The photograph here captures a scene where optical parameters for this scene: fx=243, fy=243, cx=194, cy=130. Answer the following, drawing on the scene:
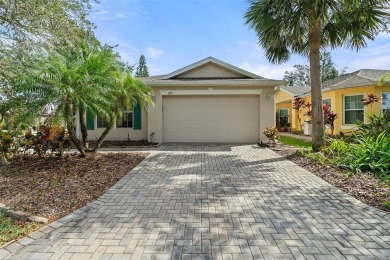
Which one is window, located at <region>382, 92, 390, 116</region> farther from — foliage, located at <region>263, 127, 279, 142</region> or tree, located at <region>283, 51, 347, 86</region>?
tree, located at <region>283, 51, 347, 86</region>

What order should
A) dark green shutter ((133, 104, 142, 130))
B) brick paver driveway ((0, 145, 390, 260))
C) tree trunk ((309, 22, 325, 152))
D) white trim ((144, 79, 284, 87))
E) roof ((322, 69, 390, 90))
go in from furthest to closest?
roof ((322, 69, 390, 90)) → dark green shutter ((133, 104, 142, 130)) → white trim ((144, 79, 284, 87)) → tree trunk ((309, 22, 325, 152)) → brick paver driveway ((0, 145, 390, 260))

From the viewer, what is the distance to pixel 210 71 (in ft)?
45.9

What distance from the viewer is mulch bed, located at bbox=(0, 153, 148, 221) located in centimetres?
428

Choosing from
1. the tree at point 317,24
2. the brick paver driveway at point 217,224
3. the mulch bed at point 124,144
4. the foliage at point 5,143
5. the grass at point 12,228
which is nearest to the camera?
the brick paver driveway at point 217,224

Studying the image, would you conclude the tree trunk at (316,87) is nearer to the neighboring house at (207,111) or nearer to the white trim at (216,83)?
the white trim at (216,83)

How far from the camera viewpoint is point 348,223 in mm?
3539

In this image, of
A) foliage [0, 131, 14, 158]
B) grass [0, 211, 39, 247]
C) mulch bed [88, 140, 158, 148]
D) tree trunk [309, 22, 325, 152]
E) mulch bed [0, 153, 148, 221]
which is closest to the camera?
grass [0, 211, 39, 247]

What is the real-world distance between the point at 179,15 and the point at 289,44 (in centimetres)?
521

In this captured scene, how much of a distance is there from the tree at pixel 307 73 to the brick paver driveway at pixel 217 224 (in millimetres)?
46231

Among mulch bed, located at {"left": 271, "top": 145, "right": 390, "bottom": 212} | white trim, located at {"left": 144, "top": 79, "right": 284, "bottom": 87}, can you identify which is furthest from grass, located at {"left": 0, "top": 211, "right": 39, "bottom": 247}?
white trim, located at {"left": 144, "top": 79, "right": 284, "bottom": 87}

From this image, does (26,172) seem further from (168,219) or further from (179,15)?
(179,15)

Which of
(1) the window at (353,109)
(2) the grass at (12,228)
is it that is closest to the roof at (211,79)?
(1) the window at (353,109)

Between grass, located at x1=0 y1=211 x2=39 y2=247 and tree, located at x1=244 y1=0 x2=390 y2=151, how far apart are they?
8.84 meters

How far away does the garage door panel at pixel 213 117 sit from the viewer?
42.2ft
